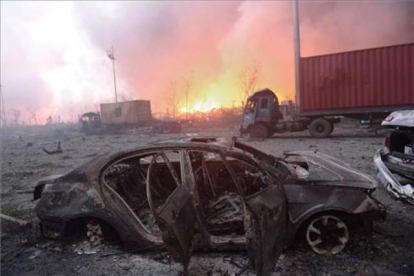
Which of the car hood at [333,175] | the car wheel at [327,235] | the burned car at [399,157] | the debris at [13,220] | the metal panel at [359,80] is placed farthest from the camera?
the metal panel at [359,80]

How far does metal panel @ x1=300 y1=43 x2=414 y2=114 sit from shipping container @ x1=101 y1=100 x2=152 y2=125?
2008 cm

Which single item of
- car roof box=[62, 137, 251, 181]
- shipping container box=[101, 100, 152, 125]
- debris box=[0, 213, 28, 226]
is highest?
shipping container box=[101, 100, 152, 125]

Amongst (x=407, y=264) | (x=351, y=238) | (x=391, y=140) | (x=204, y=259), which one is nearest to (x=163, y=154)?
(x=204, y=259)

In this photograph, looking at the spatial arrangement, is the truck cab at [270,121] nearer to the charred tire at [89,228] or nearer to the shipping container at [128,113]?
the charred tire at [89,228]

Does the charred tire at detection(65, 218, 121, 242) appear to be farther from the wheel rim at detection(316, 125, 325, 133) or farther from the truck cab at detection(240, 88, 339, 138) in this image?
the wheel rim at detection(316, 125, 325, 133)

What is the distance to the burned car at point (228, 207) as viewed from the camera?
8.07 ft

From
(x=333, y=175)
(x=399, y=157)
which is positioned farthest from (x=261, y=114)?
(x=333, y=175)

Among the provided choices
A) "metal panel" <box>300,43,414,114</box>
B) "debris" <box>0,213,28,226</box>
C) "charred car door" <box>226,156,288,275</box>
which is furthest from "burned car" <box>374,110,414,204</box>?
"metal panel" <box>300,43,414,114</box>

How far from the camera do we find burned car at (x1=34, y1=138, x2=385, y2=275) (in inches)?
96.8

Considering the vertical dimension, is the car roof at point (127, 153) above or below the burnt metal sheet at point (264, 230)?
above

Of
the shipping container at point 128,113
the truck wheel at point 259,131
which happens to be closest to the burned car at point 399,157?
the truck wheel at point 259,131

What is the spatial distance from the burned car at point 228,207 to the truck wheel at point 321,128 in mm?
10662

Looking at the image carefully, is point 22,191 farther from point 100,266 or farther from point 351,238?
point 351,238

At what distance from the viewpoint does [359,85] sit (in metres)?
12.4
